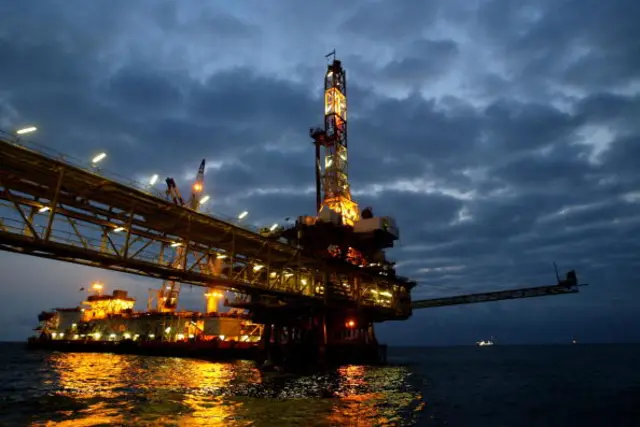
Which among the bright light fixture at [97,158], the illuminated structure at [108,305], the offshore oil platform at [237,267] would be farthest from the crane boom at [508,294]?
the illuminated structure at [108,305]

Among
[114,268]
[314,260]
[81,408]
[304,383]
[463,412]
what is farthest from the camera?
[314,260]

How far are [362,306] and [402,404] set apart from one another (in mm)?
32822

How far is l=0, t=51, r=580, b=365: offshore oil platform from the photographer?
2877cm

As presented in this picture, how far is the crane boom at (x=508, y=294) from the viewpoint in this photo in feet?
223

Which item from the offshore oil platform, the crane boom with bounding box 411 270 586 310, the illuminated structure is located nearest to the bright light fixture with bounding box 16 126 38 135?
the offshore oil platform

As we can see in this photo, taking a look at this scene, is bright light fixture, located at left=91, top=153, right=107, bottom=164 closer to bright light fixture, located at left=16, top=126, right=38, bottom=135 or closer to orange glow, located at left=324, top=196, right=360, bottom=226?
bright light fixture, located at left=16, top=126, right=38, bottom=135

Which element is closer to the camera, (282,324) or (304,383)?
(304,383)

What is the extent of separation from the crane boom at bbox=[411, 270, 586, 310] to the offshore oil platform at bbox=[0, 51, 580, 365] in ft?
0.58

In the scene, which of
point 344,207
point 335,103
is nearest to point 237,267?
point 344,207

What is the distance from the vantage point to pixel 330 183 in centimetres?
7538

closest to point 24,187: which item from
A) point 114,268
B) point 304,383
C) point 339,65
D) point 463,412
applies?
point 114,268

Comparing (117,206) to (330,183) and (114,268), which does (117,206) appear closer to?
(114,268)

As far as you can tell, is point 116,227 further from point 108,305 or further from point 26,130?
point 108,305

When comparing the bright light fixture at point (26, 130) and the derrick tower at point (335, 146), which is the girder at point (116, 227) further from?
the derrick tower at point (335, 146)
